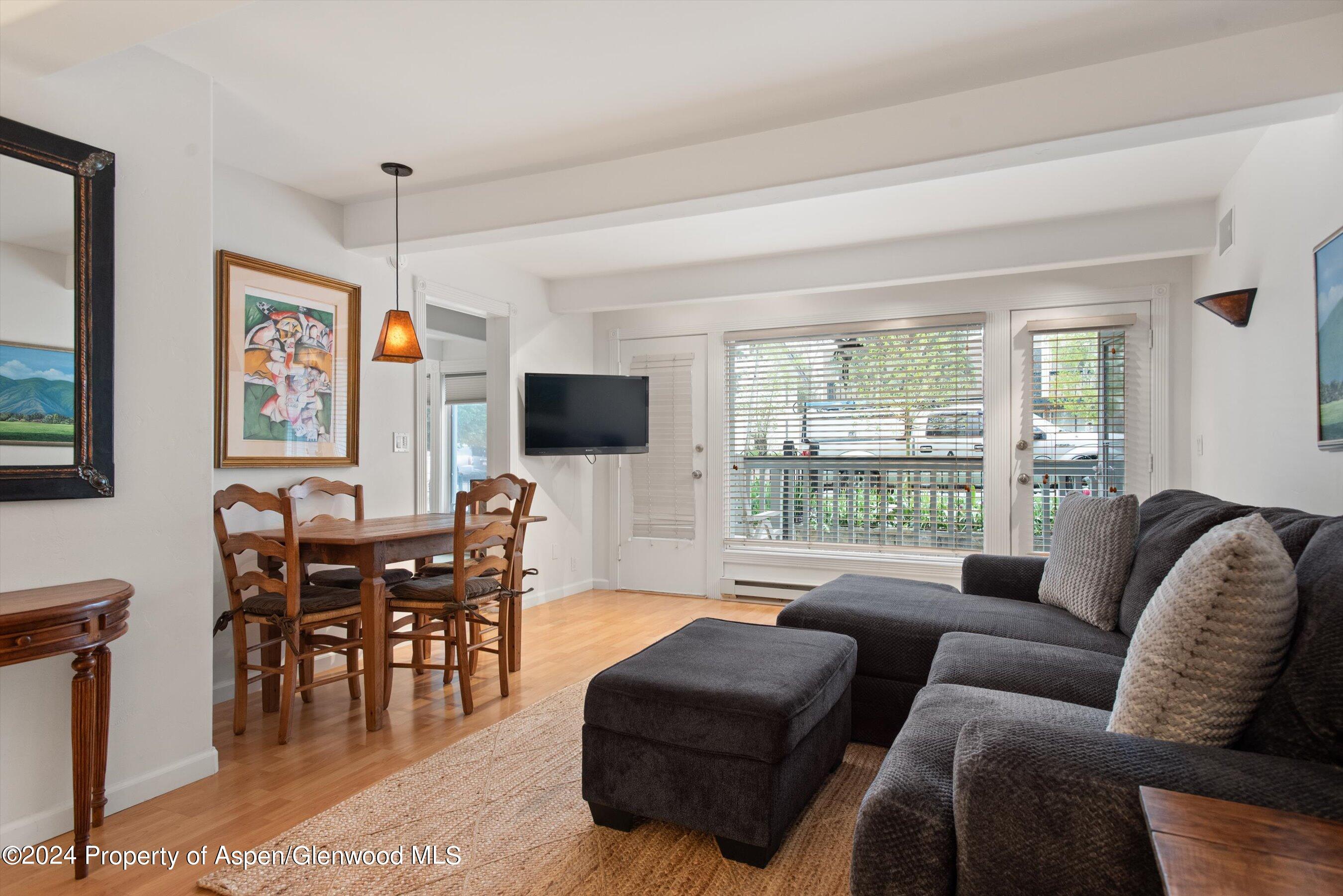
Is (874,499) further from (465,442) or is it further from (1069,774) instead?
(465,442)

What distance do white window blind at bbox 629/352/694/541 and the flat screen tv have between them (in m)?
0.13

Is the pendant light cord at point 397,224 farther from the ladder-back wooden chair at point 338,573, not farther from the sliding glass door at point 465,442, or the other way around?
the sliding glass door at point 465,442

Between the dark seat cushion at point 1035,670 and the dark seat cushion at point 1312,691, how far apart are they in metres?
0.69

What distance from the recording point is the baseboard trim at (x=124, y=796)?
2.04m

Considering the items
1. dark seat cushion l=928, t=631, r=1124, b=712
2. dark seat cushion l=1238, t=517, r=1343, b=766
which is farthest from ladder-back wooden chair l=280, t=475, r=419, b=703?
dark seat cushion l=1238, t=517, r=1343, b=766

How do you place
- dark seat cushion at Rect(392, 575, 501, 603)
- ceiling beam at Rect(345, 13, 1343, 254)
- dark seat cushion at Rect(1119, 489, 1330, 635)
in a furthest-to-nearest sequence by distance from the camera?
dark seat cushion at Rect(392, 575, 501, 603) < ceiling beam at Rect(345, 13, 1343, 254) < dark seat cushion at Rect(1119, 489, 1330, 635)

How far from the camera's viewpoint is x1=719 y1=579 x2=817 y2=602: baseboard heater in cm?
538

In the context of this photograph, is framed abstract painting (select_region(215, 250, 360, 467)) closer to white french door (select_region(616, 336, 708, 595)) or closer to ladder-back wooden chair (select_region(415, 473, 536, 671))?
ladder-back wooden chair (select_region(415, 473, 536, 671))

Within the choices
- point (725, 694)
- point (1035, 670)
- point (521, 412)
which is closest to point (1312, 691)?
point (1035, 670)

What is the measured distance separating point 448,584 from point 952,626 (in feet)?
6.80

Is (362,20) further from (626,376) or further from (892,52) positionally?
(626,376)

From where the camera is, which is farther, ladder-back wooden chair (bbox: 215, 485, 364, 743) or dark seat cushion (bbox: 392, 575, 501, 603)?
dark seat cushion (bbox: 392, 575, 501, 603)

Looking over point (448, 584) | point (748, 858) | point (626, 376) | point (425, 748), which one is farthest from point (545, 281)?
point (748, 858)

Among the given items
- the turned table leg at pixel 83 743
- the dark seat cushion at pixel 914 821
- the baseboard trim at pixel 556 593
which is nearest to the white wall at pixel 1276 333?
the dark seat cushion at pixel 914 821
